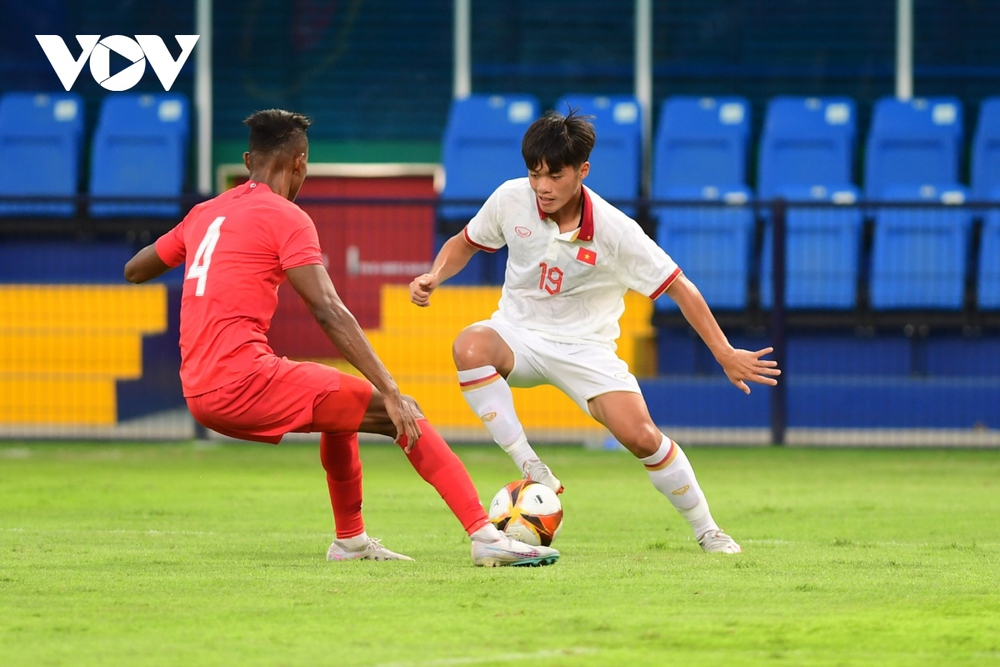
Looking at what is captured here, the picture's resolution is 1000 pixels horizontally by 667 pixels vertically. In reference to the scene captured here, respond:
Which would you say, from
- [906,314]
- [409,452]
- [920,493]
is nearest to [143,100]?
[906,314]

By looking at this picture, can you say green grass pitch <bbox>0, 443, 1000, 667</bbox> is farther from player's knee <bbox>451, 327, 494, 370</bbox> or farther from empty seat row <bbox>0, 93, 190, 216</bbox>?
empty seat row <bbox>0, 93, 190, 216</bbox>

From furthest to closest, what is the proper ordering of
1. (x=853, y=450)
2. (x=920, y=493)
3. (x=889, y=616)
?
(x=853, y=450) → (x=920, y=493) → (x=889, y=616)

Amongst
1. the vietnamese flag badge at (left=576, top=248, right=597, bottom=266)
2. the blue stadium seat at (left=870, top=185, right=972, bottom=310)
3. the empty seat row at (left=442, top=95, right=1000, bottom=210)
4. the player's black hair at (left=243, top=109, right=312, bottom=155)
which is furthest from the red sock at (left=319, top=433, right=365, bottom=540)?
the empty seat row at (left=442, top=95, right=1000, bottom=210)

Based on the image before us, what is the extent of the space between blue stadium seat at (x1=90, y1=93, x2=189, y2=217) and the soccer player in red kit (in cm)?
936

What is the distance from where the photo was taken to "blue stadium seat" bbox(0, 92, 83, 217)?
15.2 m

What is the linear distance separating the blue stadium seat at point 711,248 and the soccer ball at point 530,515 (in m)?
6.65

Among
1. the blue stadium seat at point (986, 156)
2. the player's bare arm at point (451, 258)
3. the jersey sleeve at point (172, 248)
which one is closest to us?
the jersey sleeve at point (172, 248)

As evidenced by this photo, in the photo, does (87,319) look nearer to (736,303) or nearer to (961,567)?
(736,303)

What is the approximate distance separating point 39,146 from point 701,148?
667cm

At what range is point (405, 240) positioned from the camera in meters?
13.3

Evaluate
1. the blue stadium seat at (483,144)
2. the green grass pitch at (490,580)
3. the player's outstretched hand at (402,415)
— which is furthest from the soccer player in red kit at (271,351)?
the blue stadium seat at (483,144)

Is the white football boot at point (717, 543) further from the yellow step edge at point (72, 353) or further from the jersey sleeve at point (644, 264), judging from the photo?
the yellow step edge at point (72, 353)

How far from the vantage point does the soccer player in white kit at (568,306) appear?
646 cm

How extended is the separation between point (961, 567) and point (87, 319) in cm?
876
